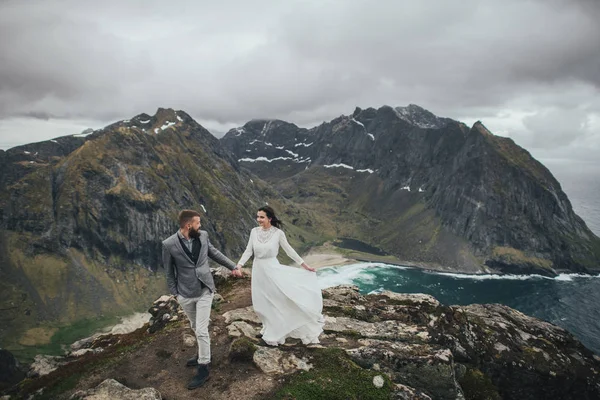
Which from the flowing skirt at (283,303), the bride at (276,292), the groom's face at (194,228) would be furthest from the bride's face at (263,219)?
the groom's face at (194,228)

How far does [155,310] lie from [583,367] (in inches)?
1161

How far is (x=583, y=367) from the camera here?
69.6 ft

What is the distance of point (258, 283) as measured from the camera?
14.6 metres

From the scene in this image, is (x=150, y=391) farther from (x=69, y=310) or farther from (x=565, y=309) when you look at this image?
(x=69, y=310)

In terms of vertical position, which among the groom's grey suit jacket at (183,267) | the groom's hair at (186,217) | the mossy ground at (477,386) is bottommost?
the mossy ground at (477,386)

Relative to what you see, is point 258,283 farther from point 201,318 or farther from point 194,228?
point 194,228

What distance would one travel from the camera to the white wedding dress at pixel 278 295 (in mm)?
14250

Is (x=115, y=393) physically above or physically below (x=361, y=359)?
below

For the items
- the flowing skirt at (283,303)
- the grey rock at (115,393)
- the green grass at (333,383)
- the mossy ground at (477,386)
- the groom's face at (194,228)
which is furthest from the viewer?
the mossy ground at (477,386)

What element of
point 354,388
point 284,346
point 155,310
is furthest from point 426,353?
point 155,310

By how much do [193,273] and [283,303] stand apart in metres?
4.31

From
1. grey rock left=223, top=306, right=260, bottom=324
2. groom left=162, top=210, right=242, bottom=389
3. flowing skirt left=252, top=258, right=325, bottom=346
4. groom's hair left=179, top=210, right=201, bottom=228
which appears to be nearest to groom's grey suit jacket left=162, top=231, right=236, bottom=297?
groom left=162, top=210, right=242, bottom=389

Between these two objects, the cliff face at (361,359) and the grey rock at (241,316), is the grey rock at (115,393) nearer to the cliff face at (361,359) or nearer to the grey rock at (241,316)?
the cliff face at (361,359)

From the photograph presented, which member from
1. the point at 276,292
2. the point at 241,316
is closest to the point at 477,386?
the point at 276,292
